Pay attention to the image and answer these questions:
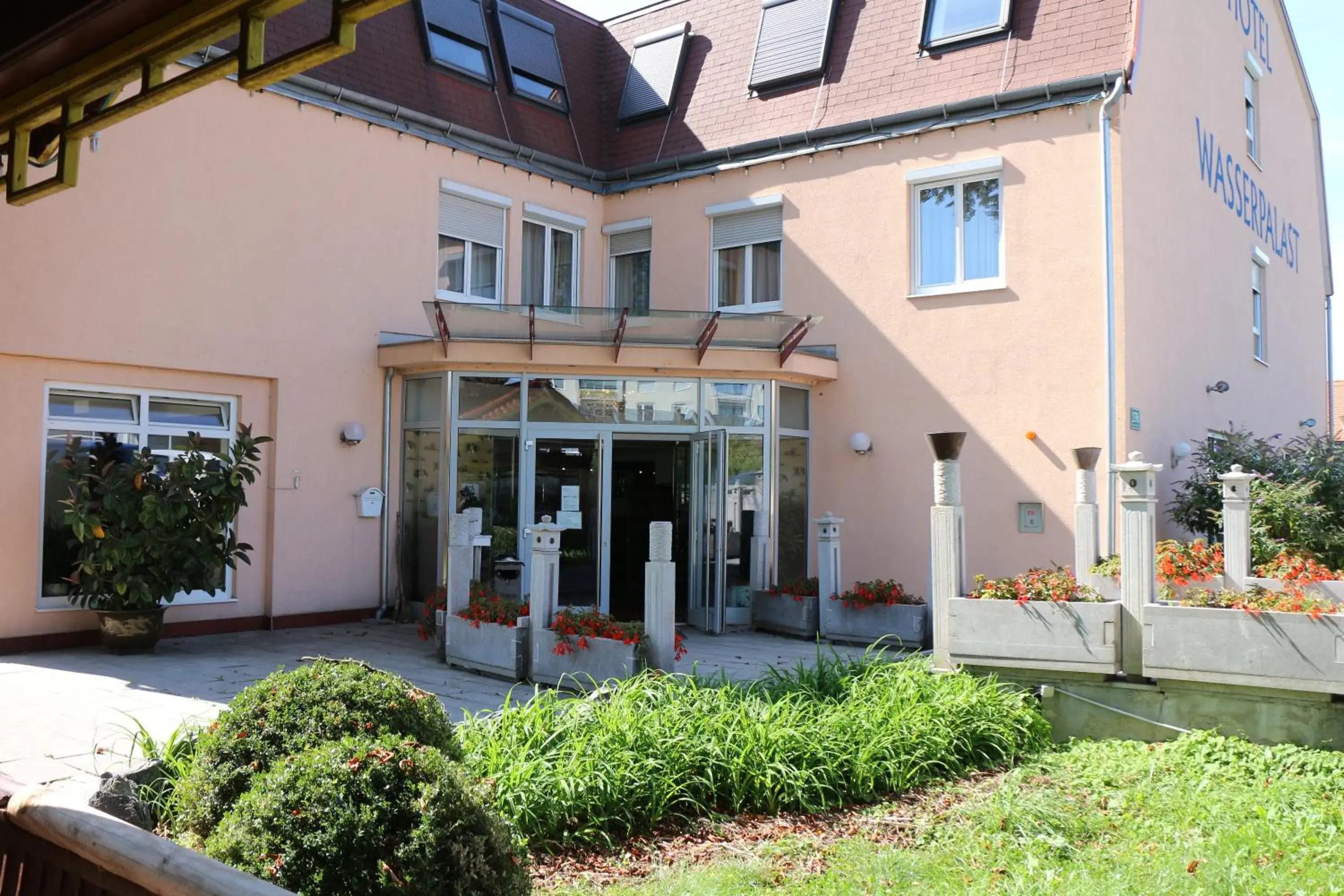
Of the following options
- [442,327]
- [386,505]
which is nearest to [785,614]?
[386,505]

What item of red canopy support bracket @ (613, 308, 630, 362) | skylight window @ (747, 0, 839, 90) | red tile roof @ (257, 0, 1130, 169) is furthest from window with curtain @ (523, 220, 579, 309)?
skylight window @ (747, 0, 839, 90)

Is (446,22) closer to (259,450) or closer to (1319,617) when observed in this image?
(259,450)

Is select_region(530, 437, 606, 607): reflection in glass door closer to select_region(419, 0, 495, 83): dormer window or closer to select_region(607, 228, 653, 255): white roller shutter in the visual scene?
select_region(607, 228, 653, 255): white roller shutter

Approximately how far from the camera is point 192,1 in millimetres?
3129

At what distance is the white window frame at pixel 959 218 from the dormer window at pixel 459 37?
5.68 meters

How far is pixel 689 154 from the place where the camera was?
13953 millimetres

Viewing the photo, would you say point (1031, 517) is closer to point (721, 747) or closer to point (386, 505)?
point (721, 747)

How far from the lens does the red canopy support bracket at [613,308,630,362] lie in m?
11.1

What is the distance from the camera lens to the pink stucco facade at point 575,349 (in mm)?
9594

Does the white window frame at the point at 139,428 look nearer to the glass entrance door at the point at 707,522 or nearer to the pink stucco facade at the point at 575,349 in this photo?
the pink stucco facade at the point at 575,349

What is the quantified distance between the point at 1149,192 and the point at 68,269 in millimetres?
10780

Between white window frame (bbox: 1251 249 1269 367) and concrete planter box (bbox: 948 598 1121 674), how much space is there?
9.94m

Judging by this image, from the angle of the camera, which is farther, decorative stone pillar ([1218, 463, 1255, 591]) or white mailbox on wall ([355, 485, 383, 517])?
white mailbox on wall ([355, 485, 383, 517])

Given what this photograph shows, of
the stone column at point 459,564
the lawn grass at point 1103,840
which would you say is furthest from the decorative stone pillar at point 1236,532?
the stone column at point 459,564
